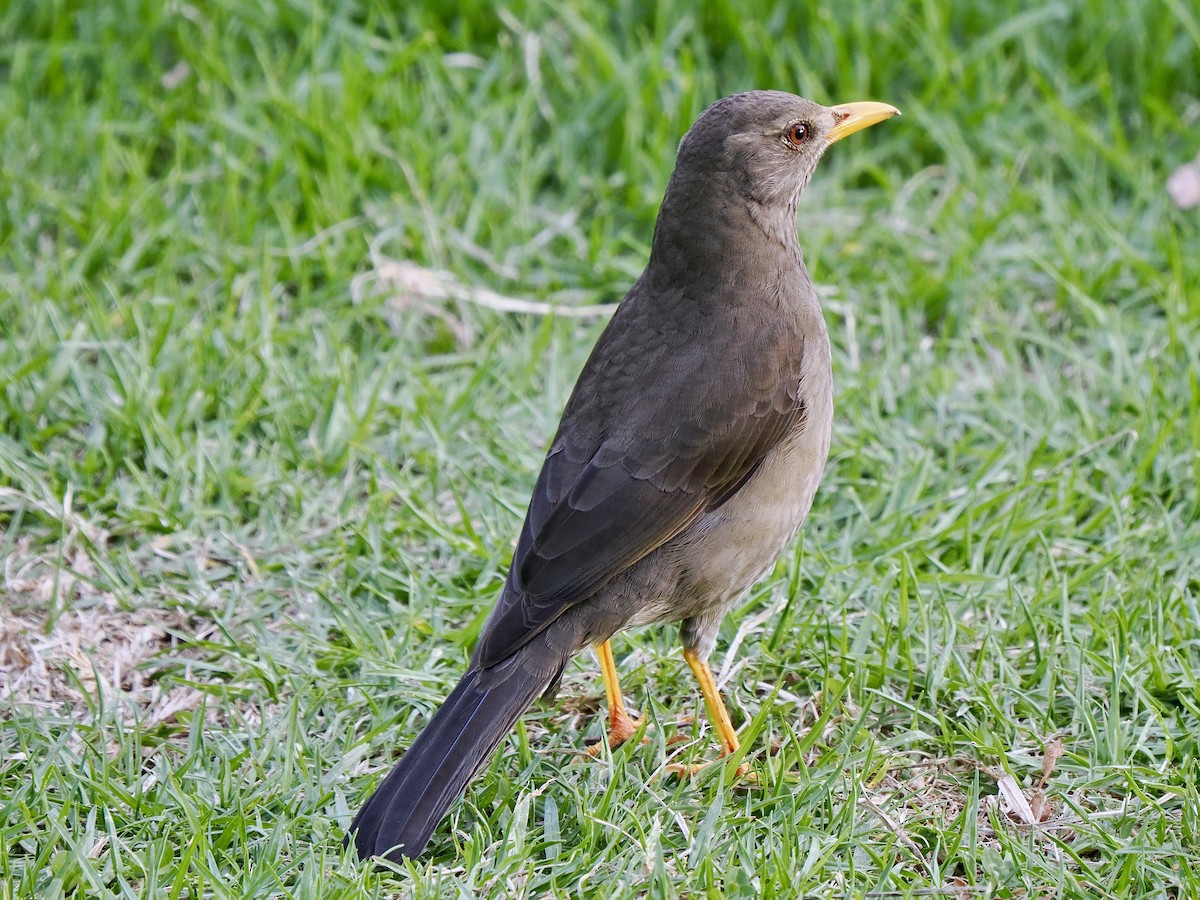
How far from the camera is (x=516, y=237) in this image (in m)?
6.27

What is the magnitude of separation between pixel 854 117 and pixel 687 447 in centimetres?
125

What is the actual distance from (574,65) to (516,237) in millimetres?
1065

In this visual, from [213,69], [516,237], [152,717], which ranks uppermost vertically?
[213,69]

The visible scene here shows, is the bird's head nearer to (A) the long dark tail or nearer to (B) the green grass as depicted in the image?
(B) the green grass

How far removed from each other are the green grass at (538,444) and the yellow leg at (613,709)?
10 centimetres

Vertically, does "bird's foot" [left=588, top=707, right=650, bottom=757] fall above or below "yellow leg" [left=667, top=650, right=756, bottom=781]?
below

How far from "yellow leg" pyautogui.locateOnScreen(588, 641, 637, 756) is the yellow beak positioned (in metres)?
1.68

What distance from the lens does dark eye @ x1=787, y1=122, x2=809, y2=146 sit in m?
4.35

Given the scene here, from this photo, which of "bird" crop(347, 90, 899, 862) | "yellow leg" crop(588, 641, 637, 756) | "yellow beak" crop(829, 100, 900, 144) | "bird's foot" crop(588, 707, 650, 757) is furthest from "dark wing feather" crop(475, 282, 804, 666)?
"yellow beak" crop(829, 100, 900, 144)

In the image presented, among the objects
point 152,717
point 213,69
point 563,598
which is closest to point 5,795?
point 152,717

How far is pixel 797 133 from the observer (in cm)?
438

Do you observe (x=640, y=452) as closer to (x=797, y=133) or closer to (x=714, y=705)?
(x=714, y=705)

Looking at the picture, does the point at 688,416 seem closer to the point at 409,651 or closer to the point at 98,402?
the point at 409,651

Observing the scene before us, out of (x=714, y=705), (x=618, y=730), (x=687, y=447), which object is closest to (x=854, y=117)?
(x=687, y=447)
